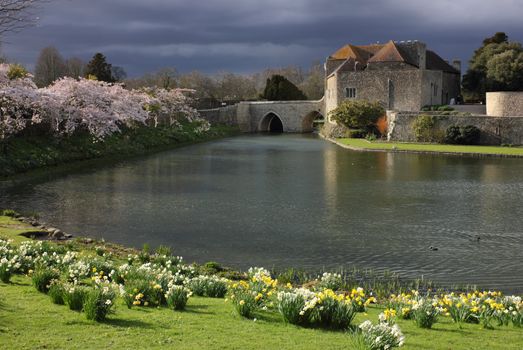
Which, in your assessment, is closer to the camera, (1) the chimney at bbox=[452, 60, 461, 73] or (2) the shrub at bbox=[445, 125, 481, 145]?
(2) the shrub at bbox=[445, 125, 481, 145]

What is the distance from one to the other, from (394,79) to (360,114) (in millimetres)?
6402

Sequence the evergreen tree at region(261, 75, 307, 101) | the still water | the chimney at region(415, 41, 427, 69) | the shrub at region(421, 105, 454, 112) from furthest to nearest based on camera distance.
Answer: the evergreen tree at region(261, 75, 307, 101) < the chimney at region(415, 41, 427, 69) < the shrub at region(421, 105, 454, 112) < the still water

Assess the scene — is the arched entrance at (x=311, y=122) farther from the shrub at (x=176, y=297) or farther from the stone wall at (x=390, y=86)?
the shrub at (x=176, y=297)

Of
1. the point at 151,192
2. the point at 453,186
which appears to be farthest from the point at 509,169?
the point at 151,192

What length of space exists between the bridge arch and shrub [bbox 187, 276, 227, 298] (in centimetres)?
7419

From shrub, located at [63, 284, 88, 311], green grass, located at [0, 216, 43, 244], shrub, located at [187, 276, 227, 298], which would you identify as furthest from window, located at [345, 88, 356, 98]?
shrub, located at [63, 284, 88, 311]

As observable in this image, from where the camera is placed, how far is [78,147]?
4066 cm

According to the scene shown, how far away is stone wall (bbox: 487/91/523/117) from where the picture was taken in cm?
5269

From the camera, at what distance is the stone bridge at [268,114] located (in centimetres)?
7985

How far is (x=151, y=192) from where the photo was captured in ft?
87.5

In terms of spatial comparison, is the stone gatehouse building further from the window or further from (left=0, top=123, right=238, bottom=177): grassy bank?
(left=0, top=123, right=238, bottom=177): grassy bank

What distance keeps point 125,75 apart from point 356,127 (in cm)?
7084

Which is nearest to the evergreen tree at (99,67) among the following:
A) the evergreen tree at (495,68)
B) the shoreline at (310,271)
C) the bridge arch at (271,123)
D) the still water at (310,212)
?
the bridge arch at (271,123)

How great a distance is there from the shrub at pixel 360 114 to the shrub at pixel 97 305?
175 feet
